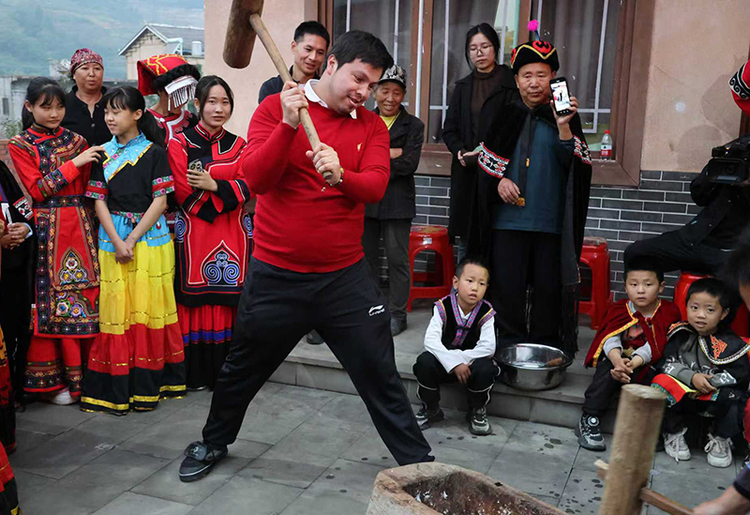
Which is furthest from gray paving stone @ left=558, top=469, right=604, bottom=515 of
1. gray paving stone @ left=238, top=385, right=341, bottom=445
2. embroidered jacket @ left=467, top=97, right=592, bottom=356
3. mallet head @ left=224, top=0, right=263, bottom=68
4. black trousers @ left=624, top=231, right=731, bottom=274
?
mallet head @ left=224, top=0, right=263, bottom=68

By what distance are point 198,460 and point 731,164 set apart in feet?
10.5

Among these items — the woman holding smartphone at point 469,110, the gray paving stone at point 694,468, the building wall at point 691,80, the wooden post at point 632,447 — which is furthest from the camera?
the building wall at point 691,80

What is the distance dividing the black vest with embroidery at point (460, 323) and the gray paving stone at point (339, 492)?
86cm

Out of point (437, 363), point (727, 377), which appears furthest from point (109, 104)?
point (727, 377)

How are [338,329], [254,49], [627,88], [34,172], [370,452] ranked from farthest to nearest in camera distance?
[254,49]
[627,88]
[34,172]
[370,452]
[338,329]

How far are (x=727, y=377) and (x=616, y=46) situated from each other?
9.04ft

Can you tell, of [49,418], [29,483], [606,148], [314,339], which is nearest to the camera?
[29,483]

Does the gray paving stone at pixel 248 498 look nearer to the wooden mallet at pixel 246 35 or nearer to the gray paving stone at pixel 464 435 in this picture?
the gray paving stone at pixel 464 435

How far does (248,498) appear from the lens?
10.9 ft

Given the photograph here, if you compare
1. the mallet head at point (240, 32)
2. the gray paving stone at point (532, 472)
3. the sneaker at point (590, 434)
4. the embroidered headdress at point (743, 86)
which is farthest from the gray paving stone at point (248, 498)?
the embroidered headdress at point (743, 86)

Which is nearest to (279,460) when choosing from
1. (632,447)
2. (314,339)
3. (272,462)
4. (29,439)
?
(272,462)

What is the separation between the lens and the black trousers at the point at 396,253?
16.3 feet

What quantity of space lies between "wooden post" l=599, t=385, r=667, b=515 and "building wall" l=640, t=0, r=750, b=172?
12.6ft

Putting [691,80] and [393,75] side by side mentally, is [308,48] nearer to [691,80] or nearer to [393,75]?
[393,75]
